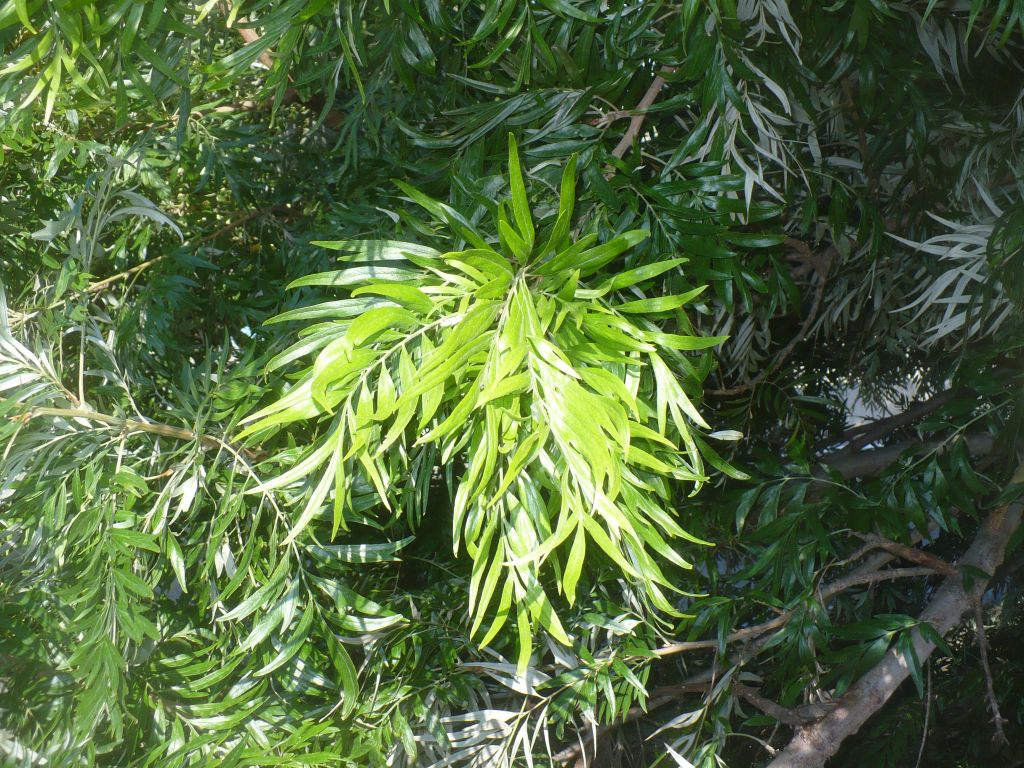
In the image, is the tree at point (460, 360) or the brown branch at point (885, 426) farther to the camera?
the brown branch at point (885, 426)

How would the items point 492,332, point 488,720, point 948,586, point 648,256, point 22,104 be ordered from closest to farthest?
1. point 492,332
2. point 22,104
3. point 648,256
4. point 488,720
5. point 948,586

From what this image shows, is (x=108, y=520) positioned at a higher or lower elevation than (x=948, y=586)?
higher

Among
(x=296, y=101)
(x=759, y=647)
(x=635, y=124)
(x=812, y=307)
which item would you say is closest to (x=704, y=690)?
(x=759, y=647)

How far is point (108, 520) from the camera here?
31.1 inches

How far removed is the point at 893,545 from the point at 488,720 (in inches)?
21.8

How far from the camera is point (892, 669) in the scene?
1001 mm

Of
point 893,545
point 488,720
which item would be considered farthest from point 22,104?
point 893,545

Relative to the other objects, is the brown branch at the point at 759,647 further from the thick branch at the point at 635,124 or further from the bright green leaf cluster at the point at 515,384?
the thick branch at the point at 635,124

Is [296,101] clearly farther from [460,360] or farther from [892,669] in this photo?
[892,669]

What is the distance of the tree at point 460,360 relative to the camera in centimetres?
61

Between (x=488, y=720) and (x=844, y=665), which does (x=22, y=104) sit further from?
(x=844, y=665)

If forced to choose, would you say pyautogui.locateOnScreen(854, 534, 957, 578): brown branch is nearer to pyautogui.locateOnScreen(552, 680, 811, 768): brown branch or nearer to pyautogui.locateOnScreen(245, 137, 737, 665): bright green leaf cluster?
pyautogui.locateOnScreen(552, 680, 811, 768): brown branch

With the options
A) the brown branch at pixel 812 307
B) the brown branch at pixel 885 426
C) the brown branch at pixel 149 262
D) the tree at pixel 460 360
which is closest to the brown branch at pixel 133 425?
the tree at pixel 460 360

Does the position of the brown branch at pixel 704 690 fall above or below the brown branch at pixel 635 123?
below
